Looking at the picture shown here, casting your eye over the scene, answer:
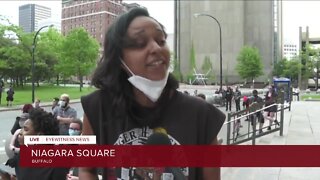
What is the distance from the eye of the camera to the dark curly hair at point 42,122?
3580 mm

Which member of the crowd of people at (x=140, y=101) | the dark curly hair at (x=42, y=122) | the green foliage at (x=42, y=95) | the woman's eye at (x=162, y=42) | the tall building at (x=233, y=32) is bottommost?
the green foliage at (x=42, y=95)

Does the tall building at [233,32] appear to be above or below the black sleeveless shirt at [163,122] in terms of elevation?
above

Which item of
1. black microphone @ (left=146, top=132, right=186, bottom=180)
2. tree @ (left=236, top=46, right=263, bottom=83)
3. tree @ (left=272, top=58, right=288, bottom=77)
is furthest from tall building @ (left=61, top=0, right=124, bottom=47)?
black microphone @ (left=146, top=132, right=186, bottom=180)

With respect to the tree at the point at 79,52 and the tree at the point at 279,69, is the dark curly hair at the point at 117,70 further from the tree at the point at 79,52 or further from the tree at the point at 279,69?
the tree at the point at 279,69

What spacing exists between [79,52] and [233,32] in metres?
43.9

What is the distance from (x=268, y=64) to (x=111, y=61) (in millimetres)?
90593

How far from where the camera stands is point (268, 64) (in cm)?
8869

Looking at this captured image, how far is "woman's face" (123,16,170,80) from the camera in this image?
1.71 metres

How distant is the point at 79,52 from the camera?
54469mm

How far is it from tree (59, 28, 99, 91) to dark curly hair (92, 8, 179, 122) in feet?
174

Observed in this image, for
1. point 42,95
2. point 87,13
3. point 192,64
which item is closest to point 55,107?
point 42,95

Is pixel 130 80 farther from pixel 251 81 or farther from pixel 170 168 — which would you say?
pixel 251 81

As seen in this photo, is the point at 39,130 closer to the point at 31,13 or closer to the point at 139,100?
the point at 139,100

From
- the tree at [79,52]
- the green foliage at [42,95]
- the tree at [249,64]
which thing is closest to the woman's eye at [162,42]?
the green foliage at [42,95]
